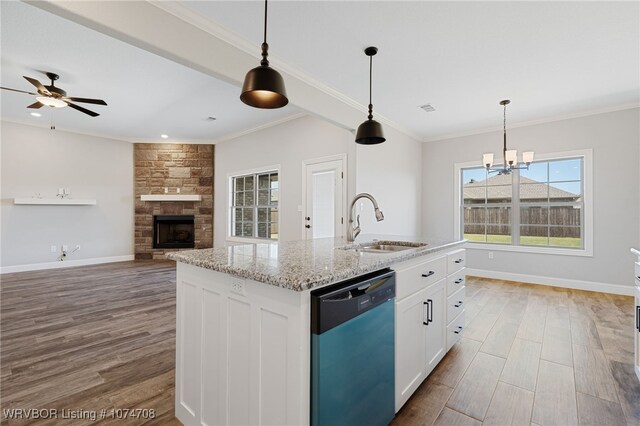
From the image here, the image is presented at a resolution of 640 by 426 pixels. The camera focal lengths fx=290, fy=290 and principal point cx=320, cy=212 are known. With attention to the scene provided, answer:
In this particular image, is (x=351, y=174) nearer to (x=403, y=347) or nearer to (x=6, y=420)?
(x=403, y=347)

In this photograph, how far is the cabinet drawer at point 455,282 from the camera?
229 centimetres

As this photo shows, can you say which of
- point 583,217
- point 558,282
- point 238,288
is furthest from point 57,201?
point 583,217

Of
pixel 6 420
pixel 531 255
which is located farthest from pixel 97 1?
pixel 531 255

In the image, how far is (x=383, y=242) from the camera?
2600 millimetres

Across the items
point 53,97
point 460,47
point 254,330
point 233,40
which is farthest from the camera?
point 53,97

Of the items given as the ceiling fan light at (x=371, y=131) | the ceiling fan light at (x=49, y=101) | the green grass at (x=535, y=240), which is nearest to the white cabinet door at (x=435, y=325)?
the ceiling fan light at (x=371, y=131)

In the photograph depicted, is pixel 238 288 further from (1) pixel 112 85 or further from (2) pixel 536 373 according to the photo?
(1) pixel 112 85

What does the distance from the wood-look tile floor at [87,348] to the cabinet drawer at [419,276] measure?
146 cm

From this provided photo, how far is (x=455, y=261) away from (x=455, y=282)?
0.57 ft

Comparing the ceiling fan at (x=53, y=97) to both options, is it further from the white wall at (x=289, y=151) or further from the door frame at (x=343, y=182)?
the door frame at (x=343, y=182)

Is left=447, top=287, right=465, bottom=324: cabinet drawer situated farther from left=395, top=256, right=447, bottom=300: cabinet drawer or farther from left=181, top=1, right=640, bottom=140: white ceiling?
left=181, top=1, right=640, bottom=140: white ceiling

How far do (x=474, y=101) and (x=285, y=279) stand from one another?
4192 mm

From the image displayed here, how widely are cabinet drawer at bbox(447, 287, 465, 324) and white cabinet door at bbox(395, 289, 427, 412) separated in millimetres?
522

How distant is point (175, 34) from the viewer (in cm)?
227
